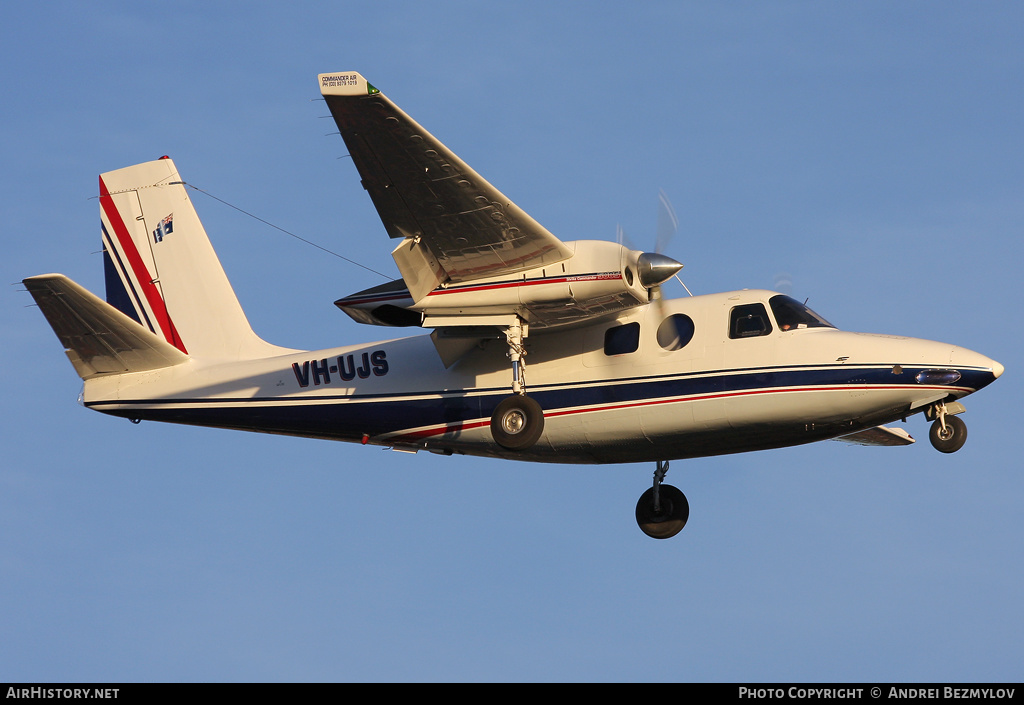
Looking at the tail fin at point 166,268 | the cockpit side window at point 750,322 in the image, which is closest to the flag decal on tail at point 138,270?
the tail fin at point 166,268

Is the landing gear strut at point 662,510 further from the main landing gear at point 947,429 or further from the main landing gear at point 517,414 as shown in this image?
the main landing gear at point 947,429

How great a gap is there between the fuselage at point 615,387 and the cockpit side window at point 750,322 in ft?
0.07

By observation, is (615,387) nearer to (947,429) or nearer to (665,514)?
(665,514)

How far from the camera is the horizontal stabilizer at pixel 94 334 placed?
62.1 feet

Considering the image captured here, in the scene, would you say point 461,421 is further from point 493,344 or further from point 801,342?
point 801,342

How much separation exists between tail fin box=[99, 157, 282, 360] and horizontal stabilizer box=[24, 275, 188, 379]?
43.2 inches

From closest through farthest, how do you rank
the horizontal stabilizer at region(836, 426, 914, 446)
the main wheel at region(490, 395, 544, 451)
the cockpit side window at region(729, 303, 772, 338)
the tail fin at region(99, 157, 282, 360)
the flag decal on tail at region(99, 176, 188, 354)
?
the main wheel at region(490, 395, 544, 451)
the cockpit side window at region(729, 303, 772, 338)
the horizontal stabilizer at region(836, 426, 914, 446)
the tail fin at region(99, 157, 282, 360)
the flag decal on tail at region(99, 176, 188, 354)

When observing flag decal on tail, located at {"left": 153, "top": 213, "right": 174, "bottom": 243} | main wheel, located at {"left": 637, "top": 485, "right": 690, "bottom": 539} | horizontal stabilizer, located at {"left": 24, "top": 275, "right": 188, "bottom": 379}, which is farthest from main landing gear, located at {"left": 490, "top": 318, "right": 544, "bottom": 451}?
flag decal on tail, located at {"left": 153, "top": 213, "right": 174, "bottom": 243}

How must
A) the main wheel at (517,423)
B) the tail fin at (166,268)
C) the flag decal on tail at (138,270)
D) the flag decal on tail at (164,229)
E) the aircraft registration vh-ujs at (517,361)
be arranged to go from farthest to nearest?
1. the flag decal on tail at (164,229)
2. the flag decal on tail at (138,270)
3. the tail fin at (166,268)
4. the main wheel at (517,423)
5. the aircraft registration vh-ujs at (517,361)

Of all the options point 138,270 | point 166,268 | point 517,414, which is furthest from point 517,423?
point 138,270

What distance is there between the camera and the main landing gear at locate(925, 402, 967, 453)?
17922 millimetres

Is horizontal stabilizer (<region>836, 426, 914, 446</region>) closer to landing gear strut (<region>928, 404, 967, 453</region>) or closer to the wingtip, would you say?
landing gear strut (<region>928, 404, 967, 453</region>)
